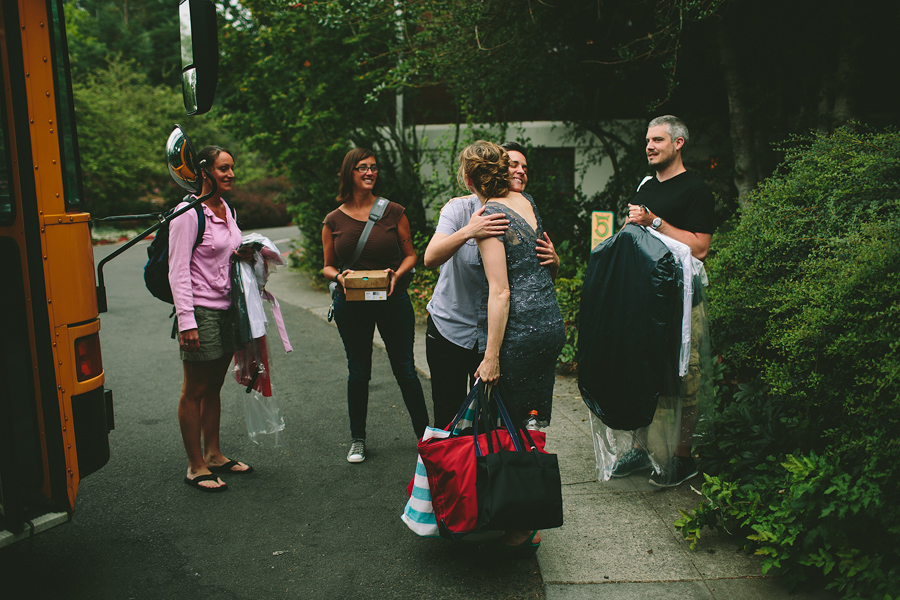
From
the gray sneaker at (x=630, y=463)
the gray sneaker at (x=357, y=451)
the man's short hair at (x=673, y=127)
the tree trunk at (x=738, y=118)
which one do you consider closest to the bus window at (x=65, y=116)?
the gray sneaker at (x=357, y=451)

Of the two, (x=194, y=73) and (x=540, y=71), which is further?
(x=540, y=71)

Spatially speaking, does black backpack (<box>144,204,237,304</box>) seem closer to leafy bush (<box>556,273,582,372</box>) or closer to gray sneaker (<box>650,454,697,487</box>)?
gray sneaker (<box>650,454,697,487</box>)

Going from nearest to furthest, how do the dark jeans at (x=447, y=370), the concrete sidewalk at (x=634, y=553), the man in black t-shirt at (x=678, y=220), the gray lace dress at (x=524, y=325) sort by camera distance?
the concrete sidewalk at (x=634, y=553)
the gray lace dress at (x=524, y=325)
the dark jeans at (x=447, y=370)
the man in black t-shirt at (x=678, y=220)

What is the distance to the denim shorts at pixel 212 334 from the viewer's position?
3711mm

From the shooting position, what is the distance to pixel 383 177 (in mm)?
11148

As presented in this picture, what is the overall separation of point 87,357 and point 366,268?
1.71 meters

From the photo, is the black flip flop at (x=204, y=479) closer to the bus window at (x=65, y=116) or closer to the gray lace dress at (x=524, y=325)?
the bus window at (x=65, y=116)

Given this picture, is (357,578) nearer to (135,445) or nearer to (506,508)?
(506,508)

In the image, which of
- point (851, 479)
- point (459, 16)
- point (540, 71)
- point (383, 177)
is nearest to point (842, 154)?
point (851, 479)

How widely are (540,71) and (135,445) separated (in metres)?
6.24

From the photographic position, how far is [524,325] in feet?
9.53

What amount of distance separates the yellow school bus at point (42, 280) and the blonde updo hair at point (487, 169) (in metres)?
1.11

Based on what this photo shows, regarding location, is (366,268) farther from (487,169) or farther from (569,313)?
(569,313)

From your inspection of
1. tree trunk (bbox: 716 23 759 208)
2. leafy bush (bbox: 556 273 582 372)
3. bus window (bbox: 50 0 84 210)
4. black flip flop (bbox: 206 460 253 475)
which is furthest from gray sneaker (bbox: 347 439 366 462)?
tree trunk (bbox: 716 23 759 208)
